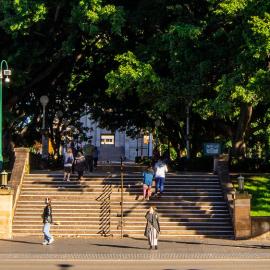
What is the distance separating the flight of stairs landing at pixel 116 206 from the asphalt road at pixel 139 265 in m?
7.87

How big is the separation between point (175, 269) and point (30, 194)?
48.1ft

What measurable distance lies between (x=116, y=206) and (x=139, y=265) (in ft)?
34.8

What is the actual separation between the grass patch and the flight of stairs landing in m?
1.36

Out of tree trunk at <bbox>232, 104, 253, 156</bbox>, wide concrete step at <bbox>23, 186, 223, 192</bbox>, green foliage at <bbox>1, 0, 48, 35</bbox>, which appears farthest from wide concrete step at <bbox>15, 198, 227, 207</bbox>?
tree trunk at <bbox>232, 104, 253, 156</bbox>

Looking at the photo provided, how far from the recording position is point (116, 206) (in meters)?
31.5

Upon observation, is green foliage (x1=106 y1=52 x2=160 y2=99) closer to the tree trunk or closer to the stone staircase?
the tree trunk

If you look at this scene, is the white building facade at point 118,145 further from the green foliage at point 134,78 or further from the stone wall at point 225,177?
the green foliage at point 134,78

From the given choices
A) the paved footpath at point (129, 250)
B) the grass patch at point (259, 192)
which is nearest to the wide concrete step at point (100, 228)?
the paved footpath at point (129, 250)

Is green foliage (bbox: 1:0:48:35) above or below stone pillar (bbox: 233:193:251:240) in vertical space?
above

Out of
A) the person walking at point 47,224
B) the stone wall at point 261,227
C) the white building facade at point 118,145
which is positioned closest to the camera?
the person walking at point 47,224

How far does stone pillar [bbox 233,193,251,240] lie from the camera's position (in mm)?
29122

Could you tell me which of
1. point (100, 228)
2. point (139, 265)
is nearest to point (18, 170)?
point (100, 228)

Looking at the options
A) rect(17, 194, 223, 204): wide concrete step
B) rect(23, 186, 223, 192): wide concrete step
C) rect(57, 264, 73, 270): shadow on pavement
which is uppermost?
rect(23, 186, 223, 192): wide concrete step

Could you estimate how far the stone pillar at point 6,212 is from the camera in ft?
96.7
